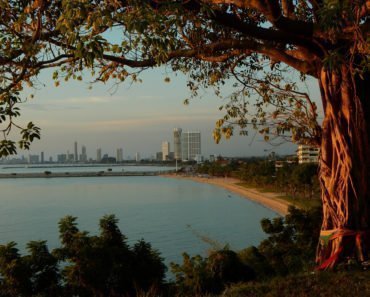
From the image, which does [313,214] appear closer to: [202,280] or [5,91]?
[202,280]

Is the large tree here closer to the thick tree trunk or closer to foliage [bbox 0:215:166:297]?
the thick tree trunk

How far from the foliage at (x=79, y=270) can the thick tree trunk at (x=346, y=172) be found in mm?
3337

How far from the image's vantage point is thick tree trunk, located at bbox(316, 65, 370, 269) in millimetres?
4961

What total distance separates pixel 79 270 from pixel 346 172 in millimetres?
4536

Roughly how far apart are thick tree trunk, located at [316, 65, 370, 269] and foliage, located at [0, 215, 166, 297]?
3.34 m

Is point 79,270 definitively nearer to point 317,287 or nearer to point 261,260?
point 261,260

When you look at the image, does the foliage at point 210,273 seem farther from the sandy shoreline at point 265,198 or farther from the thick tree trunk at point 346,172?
the sandy shoreline at point 265,198

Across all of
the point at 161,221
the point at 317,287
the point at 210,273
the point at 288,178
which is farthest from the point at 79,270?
the point at 288,178

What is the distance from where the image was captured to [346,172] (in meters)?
5.00

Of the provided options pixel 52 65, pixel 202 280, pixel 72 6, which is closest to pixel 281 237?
pixel 202 280

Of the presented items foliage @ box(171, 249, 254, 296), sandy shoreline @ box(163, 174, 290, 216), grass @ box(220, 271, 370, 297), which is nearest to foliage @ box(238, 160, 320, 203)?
sandy shoreline @ box(163, 174, 290, 216)

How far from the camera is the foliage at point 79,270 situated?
7.59 meters

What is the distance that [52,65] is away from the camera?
5617 mm

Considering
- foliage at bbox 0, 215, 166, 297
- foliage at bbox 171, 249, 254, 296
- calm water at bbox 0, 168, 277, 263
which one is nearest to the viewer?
foliage at bbox 171, 249, 254, 296
